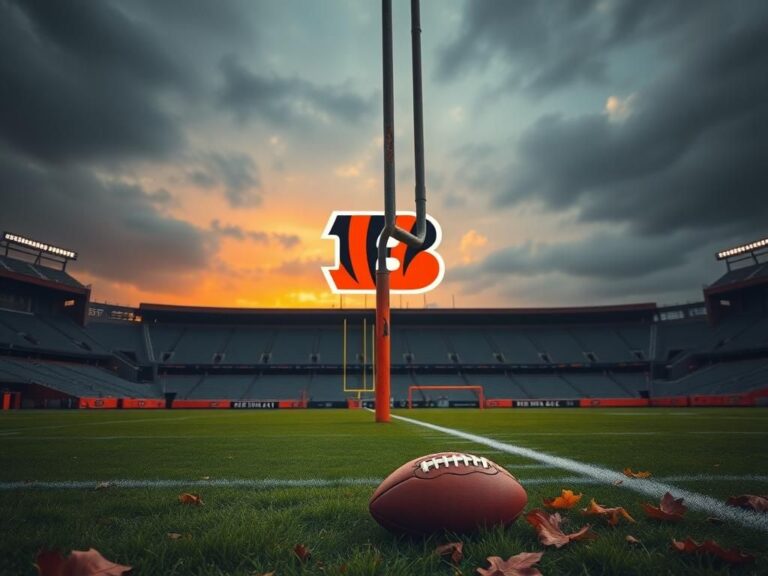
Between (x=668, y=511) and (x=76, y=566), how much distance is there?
1899mm

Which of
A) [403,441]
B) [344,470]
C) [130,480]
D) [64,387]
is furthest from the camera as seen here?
[64,387]

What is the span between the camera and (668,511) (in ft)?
6.01

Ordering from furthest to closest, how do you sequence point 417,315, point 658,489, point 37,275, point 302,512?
point 417,315 → point 37,275 → point 658,489 → point 302,512

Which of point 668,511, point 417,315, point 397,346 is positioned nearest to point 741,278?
point 417,315

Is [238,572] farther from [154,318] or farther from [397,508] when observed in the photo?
[154,318]

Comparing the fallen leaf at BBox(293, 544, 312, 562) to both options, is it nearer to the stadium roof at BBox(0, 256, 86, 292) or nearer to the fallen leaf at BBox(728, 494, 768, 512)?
the fallen leaf at BBox(728, 494, 768, 512)

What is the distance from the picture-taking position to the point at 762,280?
1129 inches

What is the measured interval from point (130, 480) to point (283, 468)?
0.91 meters

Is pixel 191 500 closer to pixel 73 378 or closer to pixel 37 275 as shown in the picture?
pixel 73 378

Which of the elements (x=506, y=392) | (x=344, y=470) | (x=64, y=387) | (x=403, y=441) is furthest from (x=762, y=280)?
(x=64, y=387)

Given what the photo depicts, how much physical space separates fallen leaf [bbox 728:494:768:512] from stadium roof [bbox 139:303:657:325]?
105ft

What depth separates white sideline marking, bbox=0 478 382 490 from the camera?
2.61m

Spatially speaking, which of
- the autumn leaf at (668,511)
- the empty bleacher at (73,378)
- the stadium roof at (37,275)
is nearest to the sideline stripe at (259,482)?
the autumn leaf at (668,511)

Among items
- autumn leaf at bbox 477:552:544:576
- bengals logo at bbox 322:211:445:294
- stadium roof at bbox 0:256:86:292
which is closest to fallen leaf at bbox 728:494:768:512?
autumn leaf at bbox 477:552:544:576
